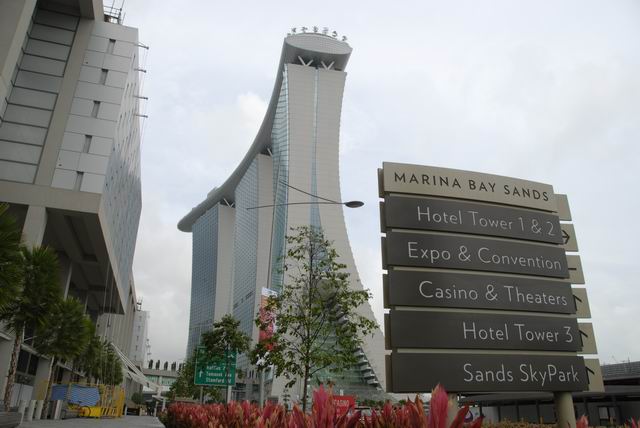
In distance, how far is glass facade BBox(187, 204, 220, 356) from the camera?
15762 cm

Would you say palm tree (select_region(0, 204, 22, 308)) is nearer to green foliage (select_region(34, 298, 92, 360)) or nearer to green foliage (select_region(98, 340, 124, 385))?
green foliage (select_region(34, 298, 92, 360))

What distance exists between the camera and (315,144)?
87.1 m

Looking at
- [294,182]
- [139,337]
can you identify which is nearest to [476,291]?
[294,182]

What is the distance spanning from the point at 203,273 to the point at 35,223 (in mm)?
140229

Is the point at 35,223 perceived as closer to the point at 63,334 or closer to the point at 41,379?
the point at 63,334

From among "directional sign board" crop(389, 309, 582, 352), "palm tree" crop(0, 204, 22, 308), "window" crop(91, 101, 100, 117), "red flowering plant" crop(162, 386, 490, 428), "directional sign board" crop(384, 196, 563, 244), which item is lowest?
"red flowering plant" crop(162, 386, 490, 428)

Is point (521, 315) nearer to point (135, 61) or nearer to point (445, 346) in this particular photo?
point (445, 346)

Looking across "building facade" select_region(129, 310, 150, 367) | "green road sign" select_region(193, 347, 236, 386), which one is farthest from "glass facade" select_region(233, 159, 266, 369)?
"green road sign" select_region(193, 347, 236, 386)

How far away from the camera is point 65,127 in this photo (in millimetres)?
30891

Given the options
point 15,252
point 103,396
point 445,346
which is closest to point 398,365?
point 445,346

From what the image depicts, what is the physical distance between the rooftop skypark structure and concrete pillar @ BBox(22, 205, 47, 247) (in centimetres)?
2736

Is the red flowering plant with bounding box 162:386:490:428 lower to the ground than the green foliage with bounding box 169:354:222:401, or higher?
lower

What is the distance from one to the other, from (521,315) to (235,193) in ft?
475

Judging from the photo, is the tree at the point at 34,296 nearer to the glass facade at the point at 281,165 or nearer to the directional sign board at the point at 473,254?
the directional sign board at the point at 473,254
